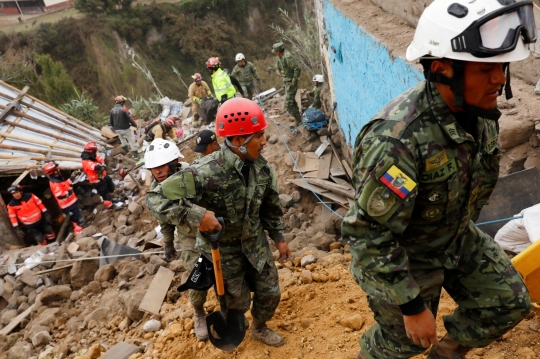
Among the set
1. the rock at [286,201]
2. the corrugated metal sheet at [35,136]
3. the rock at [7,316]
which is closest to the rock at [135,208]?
the corrugated metal sheet at [35,136]

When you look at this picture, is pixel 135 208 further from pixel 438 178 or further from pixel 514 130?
pixel 438 178

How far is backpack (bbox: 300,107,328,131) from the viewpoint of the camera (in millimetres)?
8594

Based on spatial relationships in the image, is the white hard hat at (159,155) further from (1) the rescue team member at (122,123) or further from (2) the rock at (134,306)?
(1) the rescue team member at (122,123)

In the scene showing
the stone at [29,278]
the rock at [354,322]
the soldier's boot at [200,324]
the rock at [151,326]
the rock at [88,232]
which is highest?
the rock at [354,322]

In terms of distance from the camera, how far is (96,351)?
13.4 feet

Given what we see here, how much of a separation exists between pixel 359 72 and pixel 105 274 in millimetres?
4301

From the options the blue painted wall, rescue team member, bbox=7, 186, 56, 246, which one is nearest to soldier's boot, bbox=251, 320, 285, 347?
the blue painted wall

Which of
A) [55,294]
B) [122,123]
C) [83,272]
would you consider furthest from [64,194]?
[55,294]

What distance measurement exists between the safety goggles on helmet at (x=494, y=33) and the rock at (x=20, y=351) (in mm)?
5263

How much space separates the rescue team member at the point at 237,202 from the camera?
2795 millimetres

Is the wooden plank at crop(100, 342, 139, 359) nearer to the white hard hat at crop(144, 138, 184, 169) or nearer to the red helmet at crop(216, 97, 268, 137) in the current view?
the white hard hat at crop(144, 138, 184, 169)

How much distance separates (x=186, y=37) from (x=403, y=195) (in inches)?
1313

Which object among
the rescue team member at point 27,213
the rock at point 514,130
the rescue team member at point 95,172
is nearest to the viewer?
the rock at point 514,130

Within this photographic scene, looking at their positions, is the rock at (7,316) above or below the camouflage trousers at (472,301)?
below
